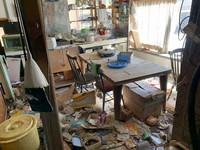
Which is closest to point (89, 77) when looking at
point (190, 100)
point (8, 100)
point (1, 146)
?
point (8, 100)

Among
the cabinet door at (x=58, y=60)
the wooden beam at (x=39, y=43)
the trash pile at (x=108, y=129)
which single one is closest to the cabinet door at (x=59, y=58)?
the cabinet door at (x=58, y=60)

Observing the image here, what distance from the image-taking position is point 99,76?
2502 mm

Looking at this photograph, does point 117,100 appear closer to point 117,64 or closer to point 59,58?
point 117,64

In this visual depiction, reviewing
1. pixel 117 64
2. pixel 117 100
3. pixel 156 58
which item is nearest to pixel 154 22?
pixel 156 58

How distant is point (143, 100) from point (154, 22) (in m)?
2.54

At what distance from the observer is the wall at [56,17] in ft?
12.2

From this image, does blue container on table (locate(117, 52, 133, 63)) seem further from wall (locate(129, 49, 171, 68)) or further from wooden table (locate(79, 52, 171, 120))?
wall (locate(129, 49, 171, 68))

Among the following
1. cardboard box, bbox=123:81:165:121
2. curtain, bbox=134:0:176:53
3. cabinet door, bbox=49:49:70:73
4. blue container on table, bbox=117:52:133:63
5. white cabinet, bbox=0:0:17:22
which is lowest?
cardboard box, bbox=123:81:165:121

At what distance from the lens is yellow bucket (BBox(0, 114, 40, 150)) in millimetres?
1063

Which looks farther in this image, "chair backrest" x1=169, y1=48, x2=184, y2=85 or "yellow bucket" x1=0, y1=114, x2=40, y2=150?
"chair backrest" x1=169, y1=48, x2=184, y2=85

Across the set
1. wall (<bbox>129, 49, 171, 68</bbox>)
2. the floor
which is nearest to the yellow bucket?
the floor

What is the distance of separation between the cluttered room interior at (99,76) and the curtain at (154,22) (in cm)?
2

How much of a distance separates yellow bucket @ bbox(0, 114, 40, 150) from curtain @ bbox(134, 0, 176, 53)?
3.47m

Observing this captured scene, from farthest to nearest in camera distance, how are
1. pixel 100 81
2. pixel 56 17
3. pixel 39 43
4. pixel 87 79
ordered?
pixel 56 17
pixel 87 79
pixel 100 81
pixel 39 43
